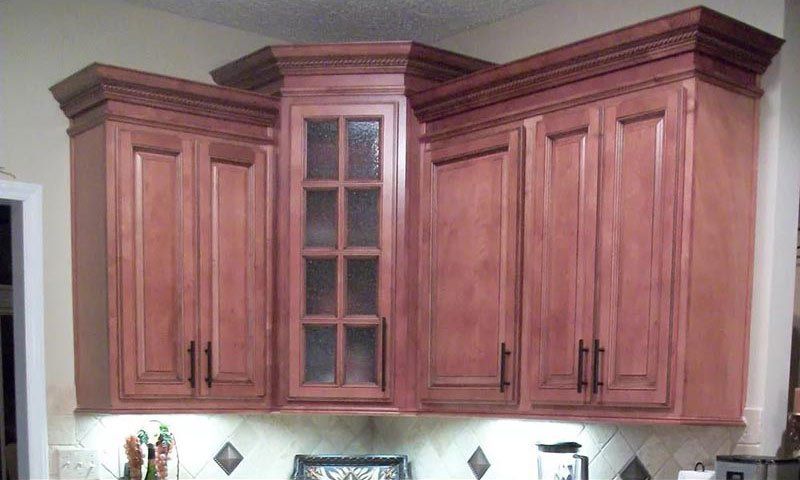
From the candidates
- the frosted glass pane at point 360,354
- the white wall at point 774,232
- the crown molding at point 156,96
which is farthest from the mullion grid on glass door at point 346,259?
the white wall at point 774,232

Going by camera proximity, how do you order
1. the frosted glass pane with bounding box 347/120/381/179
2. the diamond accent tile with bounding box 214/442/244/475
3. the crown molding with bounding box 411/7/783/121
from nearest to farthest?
the crown molding with bounding box 411/7/783/121 → the frosted glass pane with bounding box 347/120/381/179 → the diamond accent tile with bounding box 214/442/244/475

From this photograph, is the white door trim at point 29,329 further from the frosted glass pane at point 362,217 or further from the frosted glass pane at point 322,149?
the frosted glass pane at point 362,217

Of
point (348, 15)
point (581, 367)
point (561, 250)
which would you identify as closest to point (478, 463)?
point (581, 367)

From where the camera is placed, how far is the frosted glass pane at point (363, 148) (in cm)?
251

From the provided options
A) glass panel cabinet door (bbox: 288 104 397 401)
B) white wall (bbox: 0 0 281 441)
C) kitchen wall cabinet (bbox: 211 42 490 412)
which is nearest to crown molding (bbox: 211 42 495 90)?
kitchen wall cabinet (bbox: 211 42 490 412)

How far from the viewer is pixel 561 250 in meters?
2.12

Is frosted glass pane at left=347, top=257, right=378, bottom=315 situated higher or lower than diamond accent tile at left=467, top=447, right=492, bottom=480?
higher

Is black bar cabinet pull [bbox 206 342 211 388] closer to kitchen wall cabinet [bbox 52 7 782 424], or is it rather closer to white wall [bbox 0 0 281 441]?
kitchen wall cabinet [bbox 52 7 782 424]

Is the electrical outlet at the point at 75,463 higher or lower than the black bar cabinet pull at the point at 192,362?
lower

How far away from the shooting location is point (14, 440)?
250 cm

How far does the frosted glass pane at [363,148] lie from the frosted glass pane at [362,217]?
6 cm

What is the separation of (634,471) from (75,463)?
70.1 inches

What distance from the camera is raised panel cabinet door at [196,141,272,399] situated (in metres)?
2.42

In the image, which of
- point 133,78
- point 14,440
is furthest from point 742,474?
point 14,440
